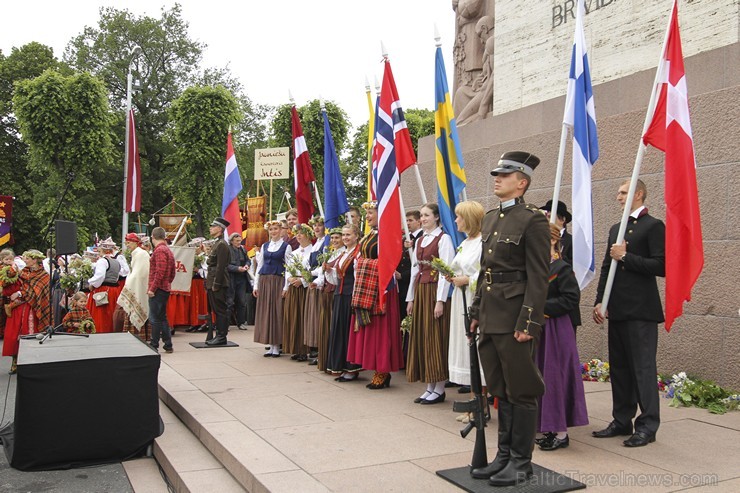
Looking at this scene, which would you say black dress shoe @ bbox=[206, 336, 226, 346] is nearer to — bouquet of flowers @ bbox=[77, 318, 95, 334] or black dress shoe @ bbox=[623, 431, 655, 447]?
bouquet of flowers @ bbox=[77, 318, 95, 334]

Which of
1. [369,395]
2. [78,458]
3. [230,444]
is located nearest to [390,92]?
[369,395]

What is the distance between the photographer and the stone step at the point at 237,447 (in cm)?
409

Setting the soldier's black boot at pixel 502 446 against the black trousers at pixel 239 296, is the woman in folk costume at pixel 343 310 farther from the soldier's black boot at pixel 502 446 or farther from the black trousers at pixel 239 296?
the black trousers at pixel 239 296

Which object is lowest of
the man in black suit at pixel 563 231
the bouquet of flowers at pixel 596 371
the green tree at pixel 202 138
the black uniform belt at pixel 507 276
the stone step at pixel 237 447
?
the stone step at pixel 237 447

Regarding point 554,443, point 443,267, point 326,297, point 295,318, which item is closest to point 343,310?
point 326,297

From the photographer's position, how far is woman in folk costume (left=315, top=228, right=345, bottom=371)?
8.09m

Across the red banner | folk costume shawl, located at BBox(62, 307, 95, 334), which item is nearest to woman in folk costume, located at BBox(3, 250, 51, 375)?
folk costume shawl, located at BBox(62, 307, 95, 334)

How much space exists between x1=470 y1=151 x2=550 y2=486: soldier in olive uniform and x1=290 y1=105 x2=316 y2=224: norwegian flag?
235 inches

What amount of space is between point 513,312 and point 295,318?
222 inches

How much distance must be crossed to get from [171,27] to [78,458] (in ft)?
132

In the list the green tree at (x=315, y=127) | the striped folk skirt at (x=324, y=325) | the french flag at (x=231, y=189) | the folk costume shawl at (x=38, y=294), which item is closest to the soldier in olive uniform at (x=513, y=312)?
the striped folk skirt at (x=324, y=325)

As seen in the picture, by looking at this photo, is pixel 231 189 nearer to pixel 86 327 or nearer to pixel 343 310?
pixel 86 327

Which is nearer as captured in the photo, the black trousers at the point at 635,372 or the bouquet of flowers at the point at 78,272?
the black trousers at the point at 635,372

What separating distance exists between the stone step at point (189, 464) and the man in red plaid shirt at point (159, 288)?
4264 millimetres
